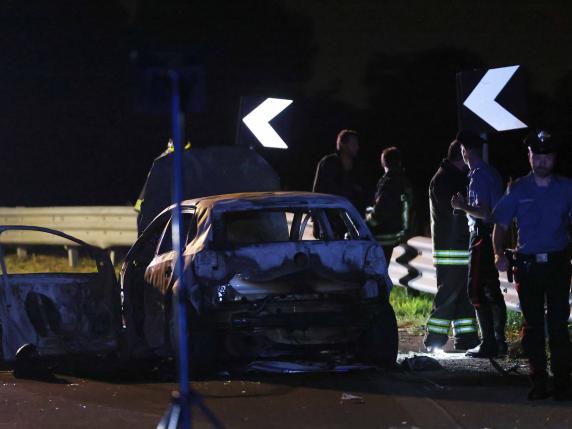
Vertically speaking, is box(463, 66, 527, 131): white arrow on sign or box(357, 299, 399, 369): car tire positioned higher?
box(463, 66, 527, 131): white arrow on sign

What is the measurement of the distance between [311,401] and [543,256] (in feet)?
6.03

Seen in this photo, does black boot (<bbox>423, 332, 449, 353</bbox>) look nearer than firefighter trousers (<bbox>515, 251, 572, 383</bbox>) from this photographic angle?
No

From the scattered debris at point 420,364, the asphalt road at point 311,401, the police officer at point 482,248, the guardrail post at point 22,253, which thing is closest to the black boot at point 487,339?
the police officer at point 482,248

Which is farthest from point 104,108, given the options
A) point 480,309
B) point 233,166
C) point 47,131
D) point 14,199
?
point 480,309

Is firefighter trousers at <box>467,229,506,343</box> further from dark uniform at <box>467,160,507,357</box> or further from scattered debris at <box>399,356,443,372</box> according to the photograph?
scattered debris at <box>399,356,443,372</box>

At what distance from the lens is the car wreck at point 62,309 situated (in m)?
10.8

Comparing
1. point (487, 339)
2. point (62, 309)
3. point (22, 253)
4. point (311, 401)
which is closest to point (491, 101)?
point (487, 339)

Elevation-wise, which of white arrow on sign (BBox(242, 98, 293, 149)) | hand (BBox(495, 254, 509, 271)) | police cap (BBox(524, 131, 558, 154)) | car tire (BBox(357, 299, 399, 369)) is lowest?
car tire (BBox(357, 299, 399, 369))

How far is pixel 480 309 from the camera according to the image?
10.8 metres

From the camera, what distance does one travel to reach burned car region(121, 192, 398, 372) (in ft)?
31.7

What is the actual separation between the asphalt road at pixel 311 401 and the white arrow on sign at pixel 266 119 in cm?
435

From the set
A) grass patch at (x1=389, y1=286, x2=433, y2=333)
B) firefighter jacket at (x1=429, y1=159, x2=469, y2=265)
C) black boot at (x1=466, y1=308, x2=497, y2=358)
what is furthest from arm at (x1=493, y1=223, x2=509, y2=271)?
grass patch at (x1=389, y1=286, x2=433, y2=333)

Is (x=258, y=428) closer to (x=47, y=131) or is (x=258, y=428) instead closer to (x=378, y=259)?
(x=378, y=259)

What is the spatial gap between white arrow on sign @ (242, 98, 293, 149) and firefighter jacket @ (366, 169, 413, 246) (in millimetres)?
1951
